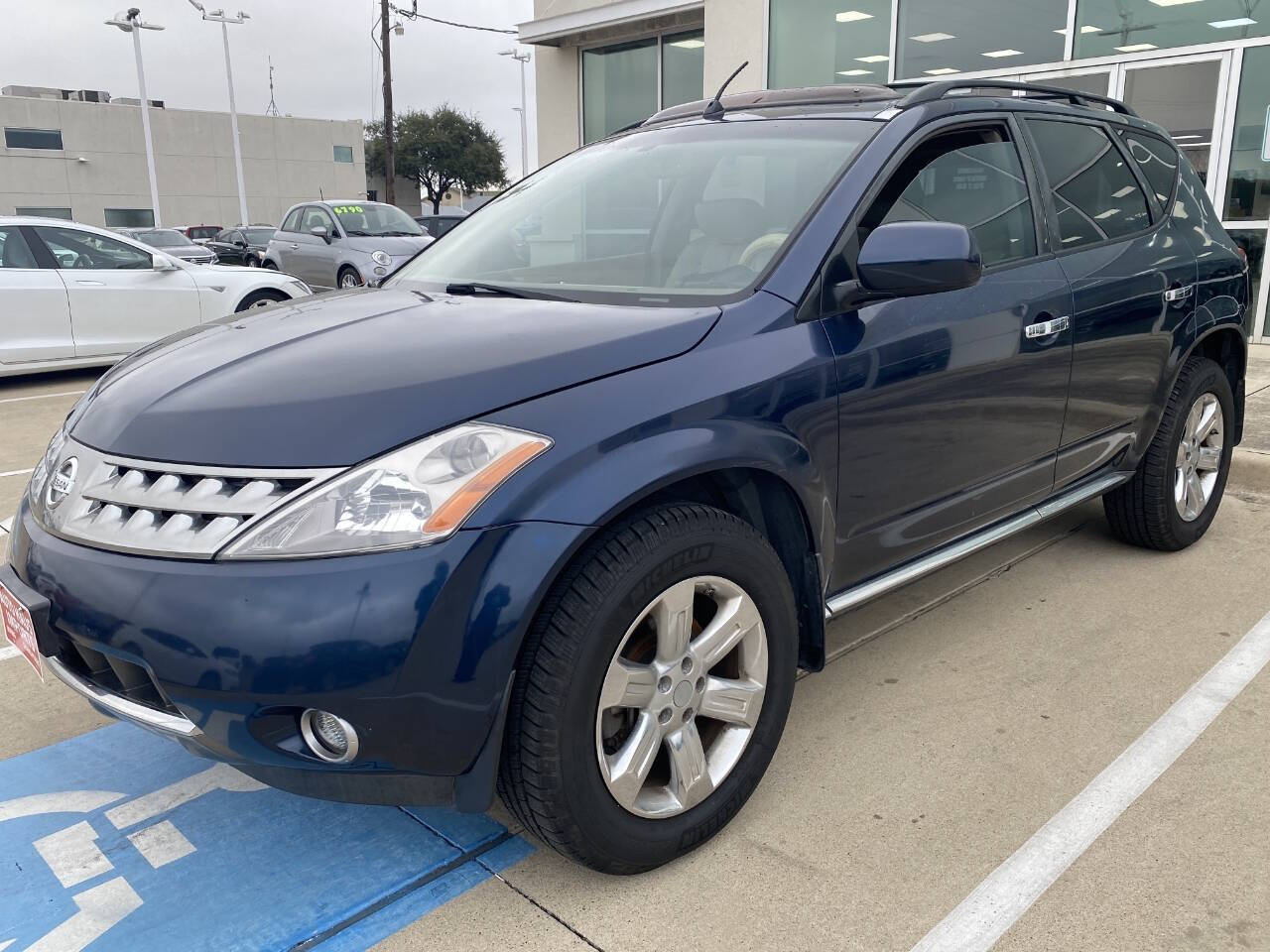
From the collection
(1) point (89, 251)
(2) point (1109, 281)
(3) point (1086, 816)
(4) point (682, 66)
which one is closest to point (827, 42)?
(4) point (682, 66)

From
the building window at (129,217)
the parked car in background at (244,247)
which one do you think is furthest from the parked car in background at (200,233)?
the building window at (129,217)

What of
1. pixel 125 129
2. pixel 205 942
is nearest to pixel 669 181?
pixel 205 942

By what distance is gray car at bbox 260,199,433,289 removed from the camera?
1398cm

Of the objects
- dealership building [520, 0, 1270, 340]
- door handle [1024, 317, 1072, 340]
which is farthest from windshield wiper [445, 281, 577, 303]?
dealership building [520, 0, 1270, 340]

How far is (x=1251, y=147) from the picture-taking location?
334 inches

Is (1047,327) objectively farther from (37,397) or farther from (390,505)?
(37,397)

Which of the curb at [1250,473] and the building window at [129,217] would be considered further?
the building window at [129,217]

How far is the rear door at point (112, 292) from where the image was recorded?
8.84 meters

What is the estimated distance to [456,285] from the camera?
2.87 meters

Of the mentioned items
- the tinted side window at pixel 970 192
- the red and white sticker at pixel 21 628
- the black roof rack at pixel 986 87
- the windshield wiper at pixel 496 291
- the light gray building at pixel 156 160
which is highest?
the light gray building at pixel 156 160

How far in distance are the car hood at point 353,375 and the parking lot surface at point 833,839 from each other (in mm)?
986

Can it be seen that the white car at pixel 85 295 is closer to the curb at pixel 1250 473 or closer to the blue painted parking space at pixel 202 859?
the blue painted parking space at pixel 202 859

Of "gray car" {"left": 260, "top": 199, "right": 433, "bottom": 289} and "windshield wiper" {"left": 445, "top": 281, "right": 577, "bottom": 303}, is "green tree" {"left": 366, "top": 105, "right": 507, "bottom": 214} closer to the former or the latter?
"gray car" {"left": 260, "top": 199, "right": 433, "bottom": 289}

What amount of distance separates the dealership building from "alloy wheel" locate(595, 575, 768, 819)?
23.3 ft
